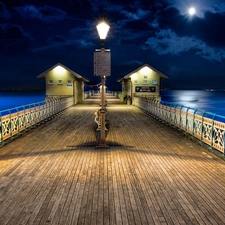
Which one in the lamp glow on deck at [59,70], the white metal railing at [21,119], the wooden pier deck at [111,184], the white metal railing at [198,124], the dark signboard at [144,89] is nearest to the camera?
the wooden pier deck at [111,184]

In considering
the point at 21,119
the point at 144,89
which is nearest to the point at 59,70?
the point at 144,89

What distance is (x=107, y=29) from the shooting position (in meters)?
8.54

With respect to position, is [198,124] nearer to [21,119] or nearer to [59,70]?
[21,119]

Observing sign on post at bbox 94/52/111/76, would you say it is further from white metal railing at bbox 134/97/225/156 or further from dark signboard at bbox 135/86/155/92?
dark signboard at bbox 135/86/155/92

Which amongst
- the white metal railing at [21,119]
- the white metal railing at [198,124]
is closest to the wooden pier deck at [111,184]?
the white metal railing at [198,124]

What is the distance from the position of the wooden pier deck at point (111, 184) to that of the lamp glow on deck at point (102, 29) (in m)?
3.84

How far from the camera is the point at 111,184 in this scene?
544 centimetres

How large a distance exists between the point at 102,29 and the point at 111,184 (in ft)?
17.2

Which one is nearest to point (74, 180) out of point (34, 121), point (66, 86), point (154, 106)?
A: point (34, 121)

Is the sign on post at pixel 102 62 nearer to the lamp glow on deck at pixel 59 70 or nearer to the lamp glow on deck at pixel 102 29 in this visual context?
the lamp glow on deck at pixel 102 29

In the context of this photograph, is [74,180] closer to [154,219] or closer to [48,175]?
[48,175]

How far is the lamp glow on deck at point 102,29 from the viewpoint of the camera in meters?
8.47

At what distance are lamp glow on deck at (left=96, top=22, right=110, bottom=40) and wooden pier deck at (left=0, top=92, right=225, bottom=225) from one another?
3.84 m

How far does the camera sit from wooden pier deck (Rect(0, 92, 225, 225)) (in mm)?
4102
